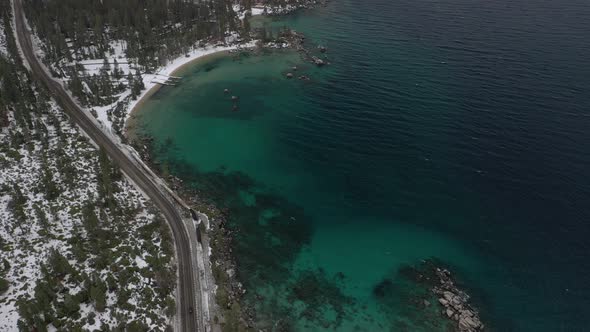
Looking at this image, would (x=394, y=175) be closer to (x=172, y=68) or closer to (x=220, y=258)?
(x=220, y=258)

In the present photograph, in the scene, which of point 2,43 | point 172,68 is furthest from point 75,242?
point 2,43

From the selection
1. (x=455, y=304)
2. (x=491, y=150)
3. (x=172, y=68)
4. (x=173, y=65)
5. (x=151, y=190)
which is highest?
(x=173, y=65)

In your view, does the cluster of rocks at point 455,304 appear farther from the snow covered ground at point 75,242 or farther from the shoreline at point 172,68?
the shoreline at point 172,68

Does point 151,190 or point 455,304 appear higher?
point 151,190

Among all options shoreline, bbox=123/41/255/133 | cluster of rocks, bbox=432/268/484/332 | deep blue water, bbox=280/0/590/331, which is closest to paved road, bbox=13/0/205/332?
shoreline, bbox=123/41/255/133

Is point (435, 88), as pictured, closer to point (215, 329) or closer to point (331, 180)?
point (331, 180)

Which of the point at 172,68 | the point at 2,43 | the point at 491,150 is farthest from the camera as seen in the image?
the point at 2,43

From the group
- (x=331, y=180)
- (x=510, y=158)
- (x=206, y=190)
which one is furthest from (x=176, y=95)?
(x=510, y=158)
